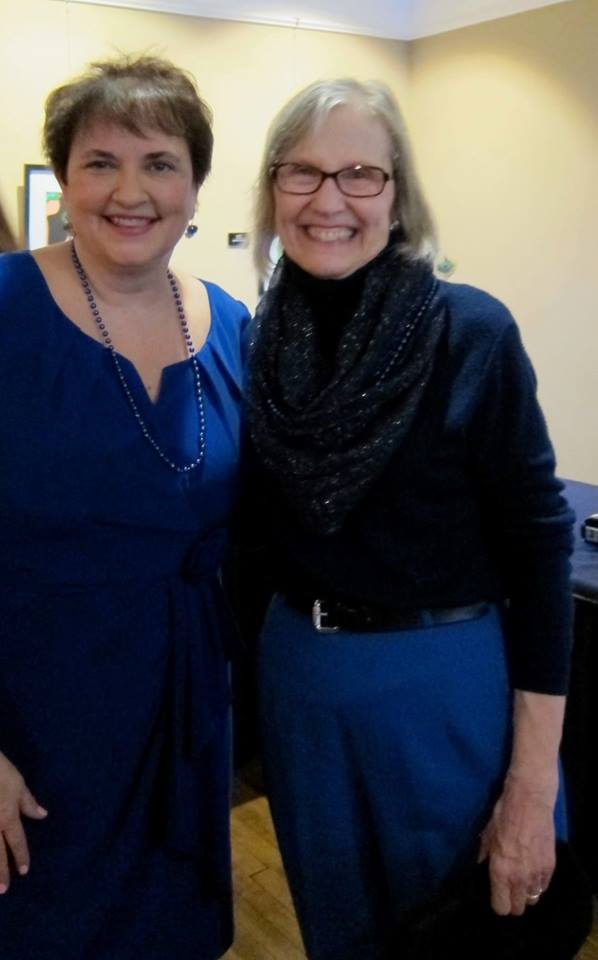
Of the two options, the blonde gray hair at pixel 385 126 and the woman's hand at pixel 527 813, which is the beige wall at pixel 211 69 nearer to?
the blonde gray hair at pixel 385 126

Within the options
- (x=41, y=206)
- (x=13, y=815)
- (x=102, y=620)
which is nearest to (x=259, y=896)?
(x=13, y=815)

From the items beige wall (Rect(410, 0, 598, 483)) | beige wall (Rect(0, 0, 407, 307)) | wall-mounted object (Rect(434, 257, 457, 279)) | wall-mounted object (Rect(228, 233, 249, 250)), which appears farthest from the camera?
wall-mounted object (Rect(434, 257, 457, 279))

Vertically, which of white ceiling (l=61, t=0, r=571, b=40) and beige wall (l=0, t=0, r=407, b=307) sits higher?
white ceiling (l=61, t=0, r=571, b=40)

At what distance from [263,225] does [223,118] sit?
2957 mm

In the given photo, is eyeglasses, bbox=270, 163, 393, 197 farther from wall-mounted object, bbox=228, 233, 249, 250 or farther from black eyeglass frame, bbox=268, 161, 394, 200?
wall-mounted object, bbox=228, 233, 249, 250

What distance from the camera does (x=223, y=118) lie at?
159 inches

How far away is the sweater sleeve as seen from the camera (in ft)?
3.63

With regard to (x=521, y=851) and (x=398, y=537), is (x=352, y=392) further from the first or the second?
(x=521, y=851)

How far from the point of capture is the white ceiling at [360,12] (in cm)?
383

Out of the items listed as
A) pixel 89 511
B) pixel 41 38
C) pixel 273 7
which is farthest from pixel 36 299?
pixel 273 7

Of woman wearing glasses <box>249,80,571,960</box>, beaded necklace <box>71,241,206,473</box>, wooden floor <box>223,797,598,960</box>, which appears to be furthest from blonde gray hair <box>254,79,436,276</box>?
wooden floor <box>223,797,598,960</box>

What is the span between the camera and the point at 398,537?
3.84ft

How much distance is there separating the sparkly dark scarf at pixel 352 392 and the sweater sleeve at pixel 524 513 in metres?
0.09

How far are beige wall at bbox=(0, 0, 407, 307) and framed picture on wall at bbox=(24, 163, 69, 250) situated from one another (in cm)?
5
